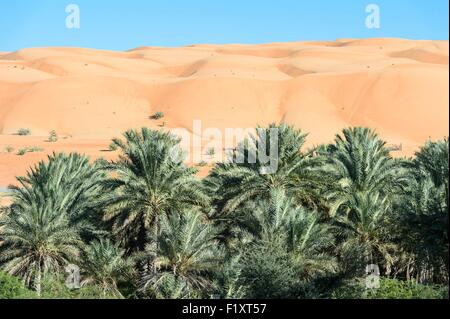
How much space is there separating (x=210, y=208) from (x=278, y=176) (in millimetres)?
2165

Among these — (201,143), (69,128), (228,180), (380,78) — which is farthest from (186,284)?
(380,78)

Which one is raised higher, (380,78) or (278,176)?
(380,78)

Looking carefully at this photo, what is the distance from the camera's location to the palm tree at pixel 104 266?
13.8 m

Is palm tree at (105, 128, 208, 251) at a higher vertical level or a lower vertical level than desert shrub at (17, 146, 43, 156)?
lower

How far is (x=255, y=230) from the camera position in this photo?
14.0 metres

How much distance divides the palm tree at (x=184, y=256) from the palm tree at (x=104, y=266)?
0.83 metres

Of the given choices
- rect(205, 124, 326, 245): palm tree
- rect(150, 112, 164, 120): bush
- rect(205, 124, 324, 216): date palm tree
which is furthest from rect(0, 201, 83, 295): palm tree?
rect(150, 112, 164, 120): bush

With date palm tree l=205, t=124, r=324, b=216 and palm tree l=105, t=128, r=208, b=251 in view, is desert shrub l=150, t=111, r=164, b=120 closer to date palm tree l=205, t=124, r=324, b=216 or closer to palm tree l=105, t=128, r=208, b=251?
date palm tree l=205, t=124, r=324, b=216

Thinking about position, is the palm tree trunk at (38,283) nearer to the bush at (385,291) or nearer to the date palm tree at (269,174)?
the date palm tree at (269,174)

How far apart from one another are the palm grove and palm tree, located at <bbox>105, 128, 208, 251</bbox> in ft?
0.11

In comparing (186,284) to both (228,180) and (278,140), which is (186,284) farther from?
(278,140)

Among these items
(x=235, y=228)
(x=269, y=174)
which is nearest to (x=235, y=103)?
(x=269, y=174)

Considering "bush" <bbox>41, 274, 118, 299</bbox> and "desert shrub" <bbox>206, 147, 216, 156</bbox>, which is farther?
"desert shrub" <bbox>206, 147, 216, 156</bbox>

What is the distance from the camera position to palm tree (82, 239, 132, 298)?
45.2 ft
